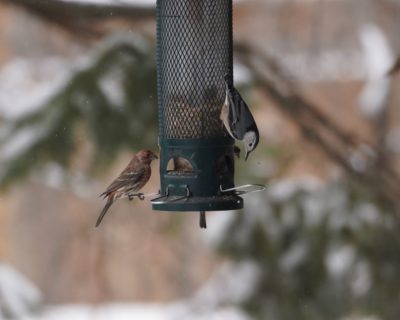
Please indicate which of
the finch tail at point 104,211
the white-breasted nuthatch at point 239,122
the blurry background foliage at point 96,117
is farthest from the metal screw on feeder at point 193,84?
the blurry background foliage at point 96,117

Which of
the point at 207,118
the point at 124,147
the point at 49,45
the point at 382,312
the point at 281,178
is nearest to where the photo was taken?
the point at 207,118

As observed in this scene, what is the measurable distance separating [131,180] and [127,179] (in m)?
0.02

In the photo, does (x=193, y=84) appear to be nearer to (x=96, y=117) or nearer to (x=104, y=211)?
(x=104, y=211)

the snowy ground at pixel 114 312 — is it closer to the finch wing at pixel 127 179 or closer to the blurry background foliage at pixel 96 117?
the blurry background foliage at pixel 96 117

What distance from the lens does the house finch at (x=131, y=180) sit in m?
5.07

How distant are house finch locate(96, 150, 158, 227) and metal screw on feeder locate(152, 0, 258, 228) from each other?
0.25 m

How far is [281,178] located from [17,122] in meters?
2.79

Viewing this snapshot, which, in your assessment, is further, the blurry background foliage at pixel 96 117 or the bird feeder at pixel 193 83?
the blurry background foliage at pixel 96 117

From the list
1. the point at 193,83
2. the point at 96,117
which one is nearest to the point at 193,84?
the point at 193,83

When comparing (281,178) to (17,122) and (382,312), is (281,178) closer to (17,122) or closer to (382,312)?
(382,312)

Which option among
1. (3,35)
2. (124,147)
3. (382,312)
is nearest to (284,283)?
(382,312)

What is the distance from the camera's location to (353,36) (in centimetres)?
1260

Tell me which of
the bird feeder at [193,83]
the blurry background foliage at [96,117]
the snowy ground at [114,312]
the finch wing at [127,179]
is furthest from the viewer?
the snowy ground at [114,312]

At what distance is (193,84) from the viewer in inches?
196
